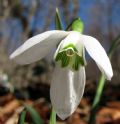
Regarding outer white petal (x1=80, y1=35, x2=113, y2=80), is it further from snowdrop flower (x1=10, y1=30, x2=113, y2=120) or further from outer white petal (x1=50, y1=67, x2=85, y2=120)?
outer white petal (x1=50, y1=67, x2=85, y2=120)

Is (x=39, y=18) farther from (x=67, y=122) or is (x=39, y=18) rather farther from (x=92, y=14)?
(x=92, y=14)

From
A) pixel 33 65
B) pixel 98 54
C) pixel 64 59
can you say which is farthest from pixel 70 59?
pixel 33 65

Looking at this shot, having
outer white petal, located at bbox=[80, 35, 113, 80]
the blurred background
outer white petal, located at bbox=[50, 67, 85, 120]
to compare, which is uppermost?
outer white petal, located at bbox=[80, 35, 113, 80]

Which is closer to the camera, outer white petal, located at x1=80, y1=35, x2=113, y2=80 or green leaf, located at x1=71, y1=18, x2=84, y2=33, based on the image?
outer white petal, located at x1=80, y1=35, x2=113, y2=80

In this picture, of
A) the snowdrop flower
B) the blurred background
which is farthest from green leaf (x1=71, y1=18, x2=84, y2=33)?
the blurred background

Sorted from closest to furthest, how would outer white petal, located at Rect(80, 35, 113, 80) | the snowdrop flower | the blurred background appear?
Result: outer white petal, located at Rect(80, 35, 113, 80) → the snowdrop flower → the blurred background

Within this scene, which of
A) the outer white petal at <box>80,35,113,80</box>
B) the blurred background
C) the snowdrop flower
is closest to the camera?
the outer white petal at <box>80,35,113,80</box>

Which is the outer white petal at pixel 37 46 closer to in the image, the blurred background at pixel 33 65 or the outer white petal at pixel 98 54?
the outer white petal at pixel 98 54

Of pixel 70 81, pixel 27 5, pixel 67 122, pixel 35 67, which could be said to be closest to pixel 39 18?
pixel 27 5
